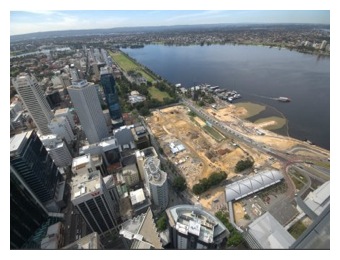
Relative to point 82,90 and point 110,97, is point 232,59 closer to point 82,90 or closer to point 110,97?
point 110,97

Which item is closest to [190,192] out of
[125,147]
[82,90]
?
[125,147]

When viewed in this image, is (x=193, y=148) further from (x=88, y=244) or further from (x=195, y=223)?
(x=88, y=244)

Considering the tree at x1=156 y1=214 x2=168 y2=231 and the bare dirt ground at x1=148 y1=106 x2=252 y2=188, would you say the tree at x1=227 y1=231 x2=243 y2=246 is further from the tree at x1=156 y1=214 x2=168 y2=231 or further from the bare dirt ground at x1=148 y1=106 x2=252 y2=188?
the bare dirt ground at x1=148 y1=106 x2=252 y2=188

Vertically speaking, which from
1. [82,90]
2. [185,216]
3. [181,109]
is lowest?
[181,109]

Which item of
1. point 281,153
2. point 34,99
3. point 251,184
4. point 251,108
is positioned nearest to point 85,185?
point 251,184

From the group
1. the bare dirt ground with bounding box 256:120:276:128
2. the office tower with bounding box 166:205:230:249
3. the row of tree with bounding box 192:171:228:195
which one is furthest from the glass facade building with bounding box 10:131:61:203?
the bare dirt ground with bounding box 256:120:276:128

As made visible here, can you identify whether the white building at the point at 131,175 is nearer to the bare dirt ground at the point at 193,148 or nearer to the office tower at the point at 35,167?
the bare dirt ground at the point at 193,148
